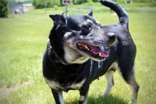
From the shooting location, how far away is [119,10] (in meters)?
1.75

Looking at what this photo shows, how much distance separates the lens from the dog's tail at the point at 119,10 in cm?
170

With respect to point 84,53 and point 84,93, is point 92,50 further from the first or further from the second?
point 84,93

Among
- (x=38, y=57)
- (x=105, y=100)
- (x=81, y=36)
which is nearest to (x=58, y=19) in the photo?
(x=81, y=36)

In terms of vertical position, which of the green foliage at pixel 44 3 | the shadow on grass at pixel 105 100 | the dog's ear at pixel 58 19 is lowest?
the shadow on grass at pixel 105 100

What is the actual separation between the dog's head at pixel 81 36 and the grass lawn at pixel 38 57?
2.8 inches

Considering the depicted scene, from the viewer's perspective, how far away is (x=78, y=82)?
1670mm

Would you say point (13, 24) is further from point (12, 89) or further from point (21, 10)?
point (12, 89)

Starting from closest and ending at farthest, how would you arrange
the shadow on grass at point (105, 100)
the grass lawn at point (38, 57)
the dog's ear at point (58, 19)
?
the dog's ear at point (58, 19) → the grass lawn at point (38, 57) → the shadow on grass at point (105, 100)

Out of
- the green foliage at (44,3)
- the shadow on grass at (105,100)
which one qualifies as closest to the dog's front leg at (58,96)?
the shadow on grass at (105,100)

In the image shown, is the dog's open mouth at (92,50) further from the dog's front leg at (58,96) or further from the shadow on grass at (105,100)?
the shadow on grass at (105,100)

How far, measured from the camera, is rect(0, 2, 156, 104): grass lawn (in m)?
1.63

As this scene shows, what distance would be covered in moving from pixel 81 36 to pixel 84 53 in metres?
0.05

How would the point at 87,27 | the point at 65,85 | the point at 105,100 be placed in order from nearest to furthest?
the point at 87,27 → the point at 65,85 → the point at 105,100

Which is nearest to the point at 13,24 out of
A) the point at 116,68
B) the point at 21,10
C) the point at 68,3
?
the point at 21,10
